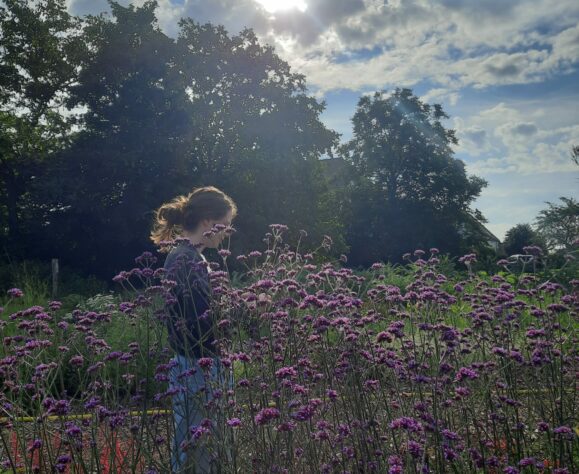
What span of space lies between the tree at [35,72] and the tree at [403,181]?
17.7 metres

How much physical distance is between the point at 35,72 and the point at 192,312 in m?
28.8

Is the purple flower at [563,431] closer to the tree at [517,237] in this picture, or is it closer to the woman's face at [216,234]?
the woman's face at [216,234]

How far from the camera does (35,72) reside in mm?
28766

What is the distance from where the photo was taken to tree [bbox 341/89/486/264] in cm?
3619

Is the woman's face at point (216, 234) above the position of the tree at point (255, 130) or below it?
below

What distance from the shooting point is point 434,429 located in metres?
2.99

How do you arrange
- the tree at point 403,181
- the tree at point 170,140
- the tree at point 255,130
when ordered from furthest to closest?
the tree at point 403,181 → the tree at point 255,130 → the tree at point 170,140

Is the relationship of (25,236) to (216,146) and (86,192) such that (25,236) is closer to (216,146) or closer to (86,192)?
(86,192)

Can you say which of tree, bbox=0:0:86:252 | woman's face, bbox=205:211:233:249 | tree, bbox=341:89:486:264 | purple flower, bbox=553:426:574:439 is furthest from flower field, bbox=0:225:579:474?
tree, bbox=341:89:486:264

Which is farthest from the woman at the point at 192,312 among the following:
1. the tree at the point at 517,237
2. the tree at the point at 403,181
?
the tree at the point at 517,237

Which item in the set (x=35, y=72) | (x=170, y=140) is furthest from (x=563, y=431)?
(x=35, y=72)

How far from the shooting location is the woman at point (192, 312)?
331cm

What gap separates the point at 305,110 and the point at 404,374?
25.2m

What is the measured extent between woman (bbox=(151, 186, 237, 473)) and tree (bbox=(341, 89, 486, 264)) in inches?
1260
